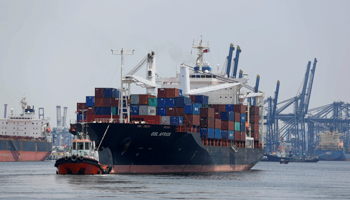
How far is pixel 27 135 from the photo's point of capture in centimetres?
15150

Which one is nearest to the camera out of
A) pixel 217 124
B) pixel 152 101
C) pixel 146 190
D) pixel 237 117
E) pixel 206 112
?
pixel 146 190

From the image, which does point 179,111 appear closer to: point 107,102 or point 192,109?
point 192,109

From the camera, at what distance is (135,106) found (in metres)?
61.2

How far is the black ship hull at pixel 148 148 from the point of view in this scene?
Answer: 189 ft

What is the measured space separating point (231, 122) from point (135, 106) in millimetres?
16355

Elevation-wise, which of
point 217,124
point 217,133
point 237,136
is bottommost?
point 237,136

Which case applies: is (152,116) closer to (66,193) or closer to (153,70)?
(153,70)

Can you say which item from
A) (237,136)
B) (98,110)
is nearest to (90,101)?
(98,110)

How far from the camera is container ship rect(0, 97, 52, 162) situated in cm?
13625

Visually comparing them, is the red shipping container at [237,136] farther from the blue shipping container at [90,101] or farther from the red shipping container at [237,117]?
the blue shipping container at [90,101]

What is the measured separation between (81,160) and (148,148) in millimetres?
7989

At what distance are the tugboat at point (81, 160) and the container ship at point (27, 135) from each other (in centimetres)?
8287

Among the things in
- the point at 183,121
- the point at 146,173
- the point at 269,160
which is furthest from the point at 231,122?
the point at 269,160

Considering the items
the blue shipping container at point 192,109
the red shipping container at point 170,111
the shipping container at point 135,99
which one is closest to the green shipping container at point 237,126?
the blue shipping container at point 192,109
